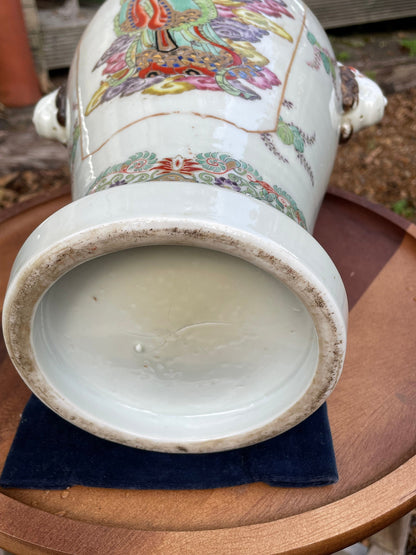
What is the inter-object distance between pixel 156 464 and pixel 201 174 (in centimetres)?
41

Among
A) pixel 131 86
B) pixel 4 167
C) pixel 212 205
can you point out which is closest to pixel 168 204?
pixel 212 205

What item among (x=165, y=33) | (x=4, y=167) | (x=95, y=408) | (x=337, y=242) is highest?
(x=165, y=33)

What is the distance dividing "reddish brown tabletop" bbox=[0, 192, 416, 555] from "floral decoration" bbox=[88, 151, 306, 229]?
1.20 feet

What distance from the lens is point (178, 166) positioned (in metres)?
0.72

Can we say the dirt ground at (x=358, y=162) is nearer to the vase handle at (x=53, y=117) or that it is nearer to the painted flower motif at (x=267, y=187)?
the vase handle at (x=53, y=117)

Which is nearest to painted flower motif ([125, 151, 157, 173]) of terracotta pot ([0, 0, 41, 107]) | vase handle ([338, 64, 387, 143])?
vase handle ([338, 64, 387, 143])

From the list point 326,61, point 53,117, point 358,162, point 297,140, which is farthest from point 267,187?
point 358,162

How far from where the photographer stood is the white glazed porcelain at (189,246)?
0.62 meters

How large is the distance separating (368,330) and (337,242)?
0.87 ft

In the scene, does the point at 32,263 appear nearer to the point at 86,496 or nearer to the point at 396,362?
the point at 86,496

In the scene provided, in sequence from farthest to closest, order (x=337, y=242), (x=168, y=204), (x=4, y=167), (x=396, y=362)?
(x=4, y=167) < (x=337, y=242) < (x=396, y=362) < (x=168, y=204)

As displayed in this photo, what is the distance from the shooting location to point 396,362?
1.02 meters

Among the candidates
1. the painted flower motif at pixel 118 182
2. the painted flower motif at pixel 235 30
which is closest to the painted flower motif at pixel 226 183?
the painted flower motif at pixel 118 182

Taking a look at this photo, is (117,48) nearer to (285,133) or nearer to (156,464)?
(285,133)
